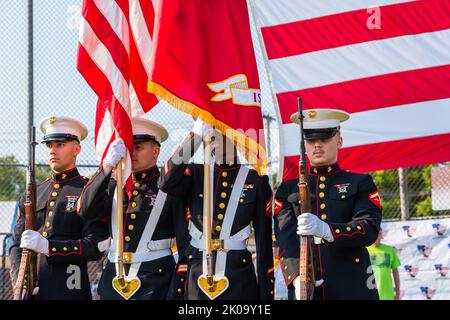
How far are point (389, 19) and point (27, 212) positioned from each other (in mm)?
3170

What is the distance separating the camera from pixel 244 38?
5934mm

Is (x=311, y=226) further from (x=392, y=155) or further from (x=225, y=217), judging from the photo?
(x=392, y=155)

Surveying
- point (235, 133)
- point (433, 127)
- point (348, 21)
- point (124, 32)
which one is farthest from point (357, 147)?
point (124, 32)

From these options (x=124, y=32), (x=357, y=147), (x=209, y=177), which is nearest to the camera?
(x=209, y=177)

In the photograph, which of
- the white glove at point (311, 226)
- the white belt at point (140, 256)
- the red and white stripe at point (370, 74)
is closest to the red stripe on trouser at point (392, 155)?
the red and white stripe at point (370, 74)

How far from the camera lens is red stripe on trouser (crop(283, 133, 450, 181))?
6469 mm

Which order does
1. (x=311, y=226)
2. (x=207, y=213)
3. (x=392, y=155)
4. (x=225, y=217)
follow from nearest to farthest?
1. (x=311, y=226)
2. (x=207, y=213)
3. (x=225, y=217)
4. (x=392, y=155)

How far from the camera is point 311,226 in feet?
15.8

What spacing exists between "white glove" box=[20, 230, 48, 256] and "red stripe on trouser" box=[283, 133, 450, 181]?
2.08 m

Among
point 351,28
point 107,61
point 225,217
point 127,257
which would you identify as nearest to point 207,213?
point 225,217

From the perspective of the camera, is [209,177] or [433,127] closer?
[209,177]

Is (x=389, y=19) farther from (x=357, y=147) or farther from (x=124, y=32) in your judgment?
(x=124, y=32)

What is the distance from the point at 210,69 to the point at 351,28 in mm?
1570

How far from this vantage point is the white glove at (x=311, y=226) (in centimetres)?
480
